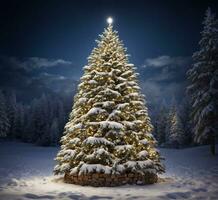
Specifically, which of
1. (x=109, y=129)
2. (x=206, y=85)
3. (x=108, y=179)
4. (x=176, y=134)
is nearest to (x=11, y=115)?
(x=176, y=134)

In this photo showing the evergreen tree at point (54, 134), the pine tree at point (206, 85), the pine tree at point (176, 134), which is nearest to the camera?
the pine tree at point (206, 85)

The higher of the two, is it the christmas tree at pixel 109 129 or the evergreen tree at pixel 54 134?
the evergreen tree at pixel 54 134

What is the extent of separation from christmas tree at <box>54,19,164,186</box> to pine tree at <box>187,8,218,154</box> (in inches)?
655

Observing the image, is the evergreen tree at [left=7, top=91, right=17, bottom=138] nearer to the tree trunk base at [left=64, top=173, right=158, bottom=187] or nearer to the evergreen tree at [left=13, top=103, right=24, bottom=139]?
the evergreen tree at [left=13, top=103, right=24, bottom=139]

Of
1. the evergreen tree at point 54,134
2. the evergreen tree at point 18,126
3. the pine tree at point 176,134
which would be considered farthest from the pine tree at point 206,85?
the evergreen tree at point 18,126

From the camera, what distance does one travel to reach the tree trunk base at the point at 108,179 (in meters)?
16.9

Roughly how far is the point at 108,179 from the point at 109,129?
8.75 ft

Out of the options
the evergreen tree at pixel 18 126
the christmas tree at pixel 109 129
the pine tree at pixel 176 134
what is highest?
the evergreen tree at pixel 18 126

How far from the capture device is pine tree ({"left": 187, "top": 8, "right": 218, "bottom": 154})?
34.2 metres

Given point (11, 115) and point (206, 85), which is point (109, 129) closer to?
point (206, 85)

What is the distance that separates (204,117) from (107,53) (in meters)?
18.2

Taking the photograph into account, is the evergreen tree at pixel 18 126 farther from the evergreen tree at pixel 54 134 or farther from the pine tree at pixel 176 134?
the pine tree at pixel 176 134

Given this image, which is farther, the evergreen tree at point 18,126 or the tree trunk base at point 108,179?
the evergreen tree at point 18,126

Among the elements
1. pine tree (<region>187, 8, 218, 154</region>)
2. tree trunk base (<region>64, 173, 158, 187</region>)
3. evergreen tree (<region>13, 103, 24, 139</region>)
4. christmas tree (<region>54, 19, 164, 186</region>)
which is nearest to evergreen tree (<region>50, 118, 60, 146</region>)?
evergreen tree (<region>13, 103, 24, 139</region>)
